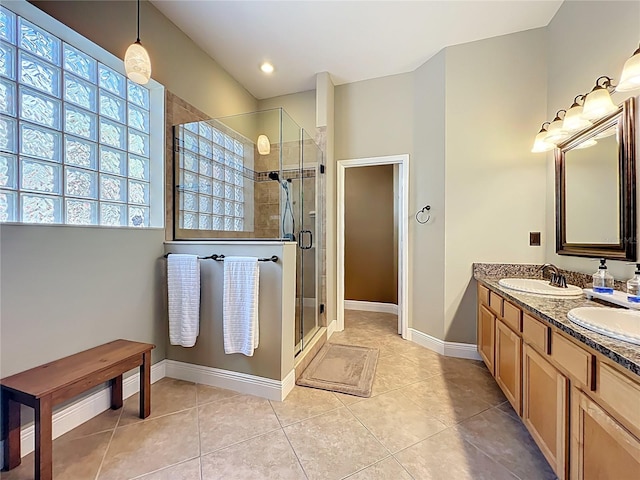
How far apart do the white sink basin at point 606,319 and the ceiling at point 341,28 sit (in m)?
2.37

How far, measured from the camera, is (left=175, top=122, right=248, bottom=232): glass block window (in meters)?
2.53

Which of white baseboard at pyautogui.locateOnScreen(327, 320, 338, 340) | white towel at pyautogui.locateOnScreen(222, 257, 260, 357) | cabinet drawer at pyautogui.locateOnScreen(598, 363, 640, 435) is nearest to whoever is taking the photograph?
cabinet drawer at pyautogui.locateOnScreen(598, 363, 640, 435)

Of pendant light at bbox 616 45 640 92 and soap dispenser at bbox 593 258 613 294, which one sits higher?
pendant light at bbox 616 45 640 92

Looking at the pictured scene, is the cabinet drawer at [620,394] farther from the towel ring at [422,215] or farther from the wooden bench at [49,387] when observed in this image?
the wooden bench at [49,387]

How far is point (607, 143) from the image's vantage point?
178 cm

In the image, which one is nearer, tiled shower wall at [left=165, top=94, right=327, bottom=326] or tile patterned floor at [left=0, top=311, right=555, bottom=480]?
tile patterned floor at [left=0, top=311, right=555, bottom=480]

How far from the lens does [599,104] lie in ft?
5.34

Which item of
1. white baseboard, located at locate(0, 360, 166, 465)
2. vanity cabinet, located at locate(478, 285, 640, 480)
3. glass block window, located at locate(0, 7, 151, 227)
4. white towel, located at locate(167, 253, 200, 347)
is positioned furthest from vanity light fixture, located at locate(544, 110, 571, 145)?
white baseboard, located at locate(0, 360, 166, 465)

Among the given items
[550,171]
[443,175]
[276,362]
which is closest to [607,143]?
[550,171]

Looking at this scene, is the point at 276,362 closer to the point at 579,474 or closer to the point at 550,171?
the point at 579,474

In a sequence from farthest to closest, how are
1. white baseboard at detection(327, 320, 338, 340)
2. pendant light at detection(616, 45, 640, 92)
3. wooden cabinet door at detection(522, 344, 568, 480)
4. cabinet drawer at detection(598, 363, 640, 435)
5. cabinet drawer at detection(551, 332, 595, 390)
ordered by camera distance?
white baseboard at detection(327, 320, 338, 340) → pendant light at detection(616, 45, 640, 92) → wooden cabinet door at detection(522, 344, 568, 480) → cabinet drawer at detection(551, 332, 595, 390) → cabinet drawer at detection(598, 363, 640, 435)

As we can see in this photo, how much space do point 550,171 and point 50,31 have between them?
147 inches

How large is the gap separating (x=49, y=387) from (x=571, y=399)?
Answer: 7.52 ft

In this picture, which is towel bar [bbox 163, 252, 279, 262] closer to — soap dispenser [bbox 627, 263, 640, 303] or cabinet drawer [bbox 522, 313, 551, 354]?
cabinet drawer [bbox 522, 313, 551, 354]
